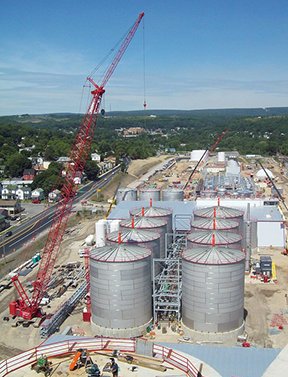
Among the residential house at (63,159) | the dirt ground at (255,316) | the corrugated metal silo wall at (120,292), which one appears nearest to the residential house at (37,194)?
the residential house at (63,159)

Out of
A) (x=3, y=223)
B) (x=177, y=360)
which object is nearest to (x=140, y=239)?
(x=177, y=360)

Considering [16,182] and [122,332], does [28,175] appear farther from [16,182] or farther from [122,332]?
[122,332]

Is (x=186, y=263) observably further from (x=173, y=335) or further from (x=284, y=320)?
(x=284, y=320)

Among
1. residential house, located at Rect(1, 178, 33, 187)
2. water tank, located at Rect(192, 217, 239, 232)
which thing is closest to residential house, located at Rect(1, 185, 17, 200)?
residential house, located at Rect(1, 178, 33, 187)

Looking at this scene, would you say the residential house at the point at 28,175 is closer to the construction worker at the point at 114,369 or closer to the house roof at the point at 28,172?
the house roof at the point at 28,172

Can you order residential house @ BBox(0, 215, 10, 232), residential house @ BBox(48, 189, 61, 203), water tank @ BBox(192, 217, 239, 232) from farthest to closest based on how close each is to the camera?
1. residential house @ BBox(48, 189, 61, 203)
2. residential house @ BBox(0, 215, 10, 232)
3. water tank @ BBox(192, 217, 239, 232)

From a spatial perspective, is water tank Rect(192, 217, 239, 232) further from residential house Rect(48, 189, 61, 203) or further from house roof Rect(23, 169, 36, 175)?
house roof Rect(23, 169, 36, 175)

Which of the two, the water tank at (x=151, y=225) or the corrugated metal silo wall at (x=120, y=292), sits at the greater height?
the water tank at (x=151, y=225)
